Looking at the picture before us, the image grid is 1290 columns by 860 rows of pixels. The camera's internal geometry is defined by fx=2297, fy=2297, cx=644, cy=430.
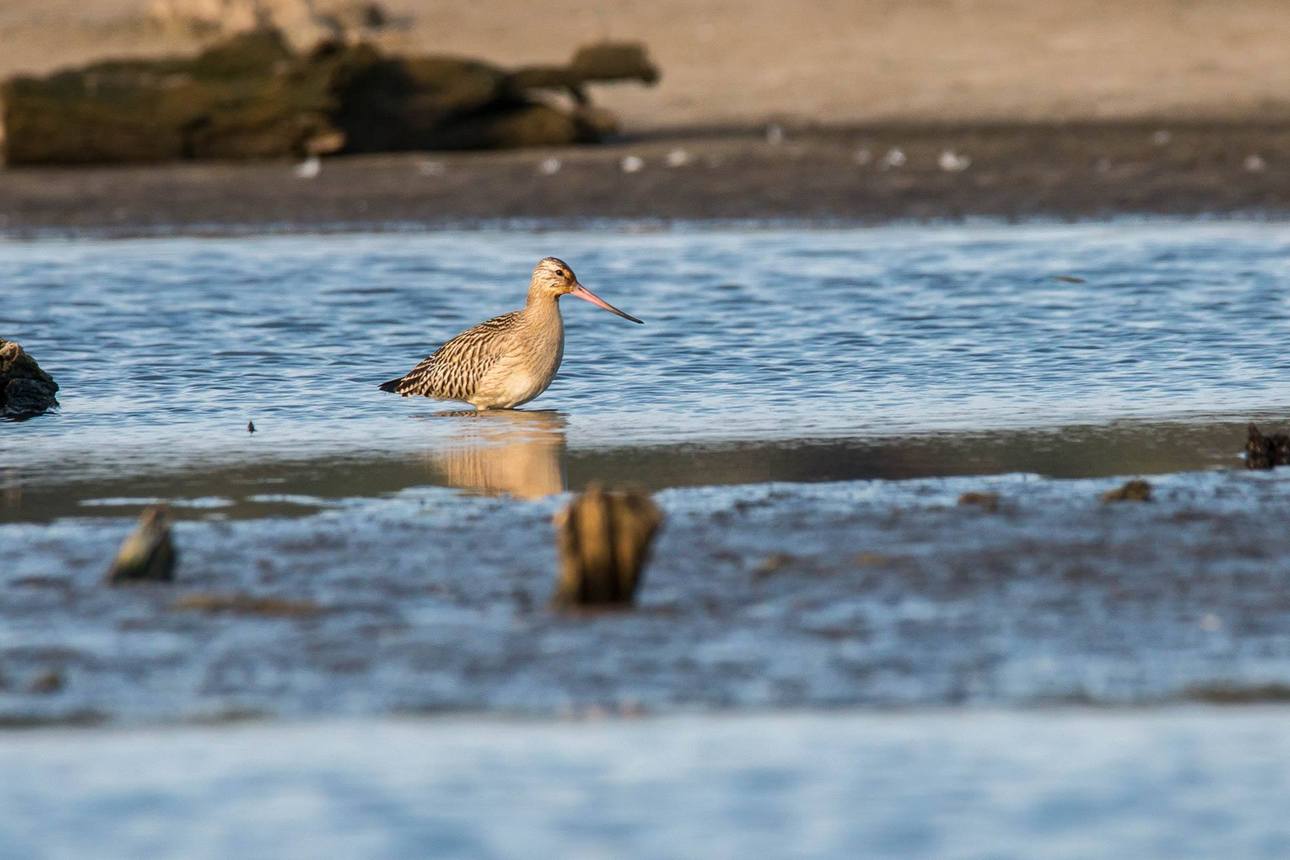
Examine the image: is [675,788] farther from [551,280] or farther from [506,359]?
[551,280]

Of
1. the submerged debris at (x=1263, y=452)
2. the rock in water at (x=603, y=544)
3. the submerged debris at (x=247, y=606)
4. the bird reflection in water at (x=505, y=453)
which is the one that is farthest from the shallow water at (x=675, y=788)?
the submerged debris at (x=1263, y=452)

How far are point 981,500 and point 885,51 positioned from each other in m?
18.7

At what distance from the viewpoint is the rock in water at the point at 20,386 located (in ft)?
36.7

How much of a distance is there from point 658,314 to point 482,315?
1.31m

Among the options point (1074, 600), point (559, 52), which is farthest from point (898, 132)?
point (1074, 600)

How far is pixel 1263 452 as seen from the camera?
29.1 feet

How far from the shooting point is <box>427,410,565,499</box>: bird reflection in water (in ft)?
29.5

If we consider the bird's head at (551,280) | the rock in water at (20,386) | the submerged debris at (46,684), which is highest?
the bird's head at (551,280)

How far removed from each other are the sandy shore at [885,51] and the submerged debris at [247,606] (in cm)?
1788

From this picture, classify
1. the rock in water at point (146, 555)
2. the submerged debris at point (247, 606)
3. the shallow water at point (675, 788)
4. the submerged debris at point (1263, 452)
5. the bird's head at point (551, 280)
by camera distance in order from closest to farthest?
the shallow water at point (675, 788) < the submerged debris at point (247, 606) < the rock in water at point (146, 555) < the submerged debris at point (1263, 452) < the bird's head at point (551, 280)

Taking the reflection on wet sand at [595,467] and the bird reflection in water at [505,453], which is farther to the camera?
the bird reflection in water at [505,453]

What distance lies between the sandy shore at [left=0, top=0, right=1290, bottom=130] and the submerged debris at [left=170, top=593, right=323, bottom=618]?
17.9m

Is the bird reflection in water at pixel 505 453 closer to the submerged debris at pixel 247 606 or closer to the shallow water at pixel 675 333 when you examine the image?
the shallow water at pixel 675 333

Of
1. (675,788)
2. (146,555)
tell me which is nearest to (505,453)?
(146,555)
